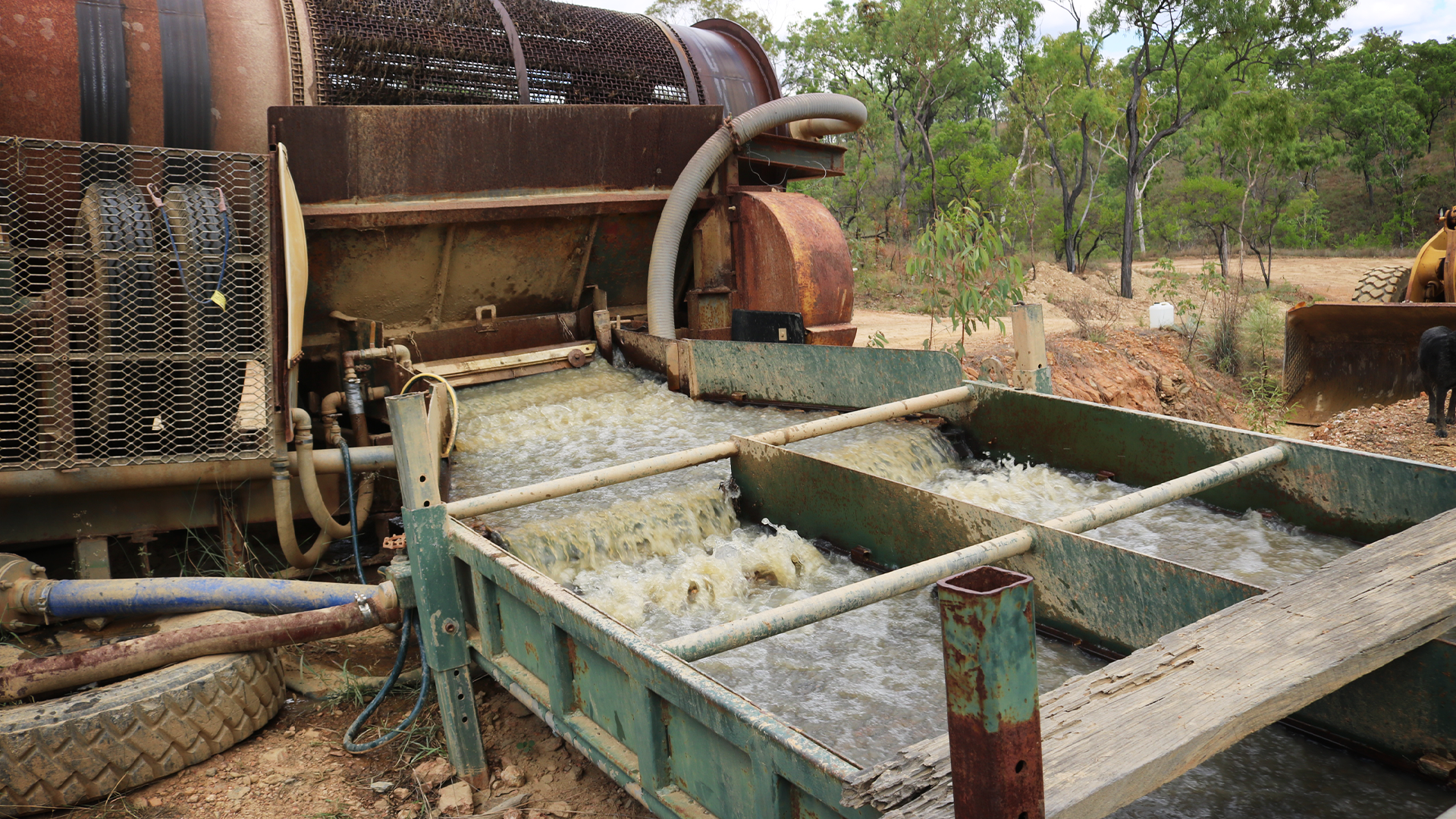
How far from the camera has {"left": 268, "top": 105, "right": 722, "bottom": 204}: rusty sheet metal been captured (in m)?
5.70

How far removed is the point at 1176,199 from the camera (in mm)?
27312

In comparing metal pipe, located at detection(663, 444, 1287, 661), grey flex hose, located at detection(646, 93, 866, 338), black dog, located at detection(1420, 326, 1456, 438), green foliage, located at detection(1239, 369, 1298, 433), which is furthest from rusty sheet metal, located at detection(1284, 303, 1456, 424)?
metal pipe, located at detection(663, 444, 1287, 661)

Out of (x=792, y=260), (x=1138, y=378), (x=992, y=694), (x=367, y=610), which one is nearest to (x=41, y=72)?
(x=367, y=610)

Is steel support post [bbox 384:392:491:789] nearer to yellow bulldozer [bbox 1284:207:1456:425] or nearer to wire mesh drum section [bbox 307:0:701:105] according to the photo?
wire mesh drum section [bbox 307:0:701:105]

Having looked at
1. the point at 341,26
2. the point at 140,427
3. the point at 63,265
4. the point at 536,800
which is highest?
the point at 341,26

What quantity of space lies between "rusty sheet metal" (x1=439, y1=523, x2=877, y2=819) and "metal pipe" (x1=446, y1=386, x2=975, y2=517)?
24 cm

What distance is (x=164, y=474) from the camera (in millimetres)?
4234

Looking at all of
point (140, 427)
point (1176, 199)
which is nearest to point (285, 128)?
point (140, 427)

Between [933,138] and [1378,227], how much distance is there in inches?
622

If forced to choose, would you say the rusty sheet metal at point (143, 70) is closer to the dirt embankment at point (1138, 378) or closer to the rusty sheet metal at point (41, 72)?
the rusty sheet metal at point (41, 72)

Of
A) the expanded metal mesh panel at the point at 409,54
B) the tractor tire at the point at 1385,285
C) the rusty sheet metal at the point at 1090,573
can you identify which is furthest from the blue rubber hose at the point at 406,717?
the tractor tire at the point at 1385,285

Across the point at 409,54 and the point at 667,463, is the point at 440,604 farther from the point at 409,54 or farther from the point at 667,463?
the point at 409,54

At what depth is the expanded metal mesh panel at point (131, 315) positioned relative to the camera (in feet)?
13.2

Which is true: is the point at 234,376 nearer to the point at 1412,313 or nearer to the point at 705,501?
the point at 705,501
